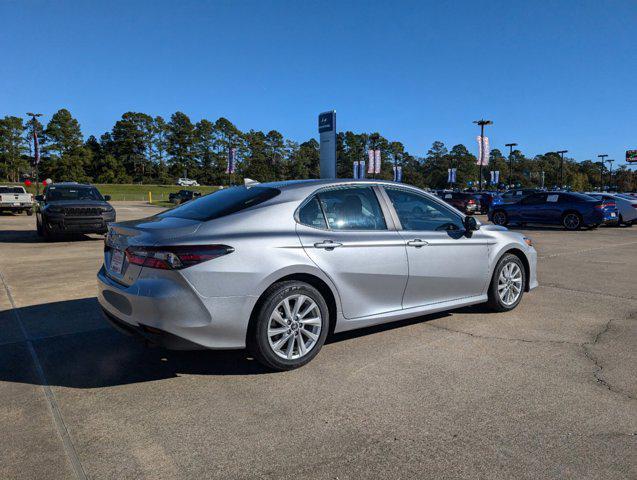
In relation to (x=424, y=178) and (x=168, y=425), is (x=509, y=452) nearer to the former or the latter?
(x=168, y=425)

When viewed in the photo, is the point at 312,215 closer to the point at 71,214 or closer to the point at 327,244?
the point at 327,244

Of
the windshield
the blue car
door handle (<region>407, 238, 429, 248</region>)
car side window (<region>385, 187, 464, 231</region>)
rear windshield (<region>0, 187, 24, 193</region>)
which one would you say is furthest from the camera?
rear windshield (<region>0, 187, 24, 193</region>)

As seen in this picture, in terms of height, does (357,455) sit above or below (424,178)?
below

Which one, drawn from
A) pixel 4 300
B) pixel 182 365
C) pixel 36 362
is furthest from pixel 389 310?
pixel 4 300

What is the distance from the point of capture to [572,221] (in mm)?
18625

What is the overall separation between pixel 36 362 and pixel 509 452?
364 centimetres

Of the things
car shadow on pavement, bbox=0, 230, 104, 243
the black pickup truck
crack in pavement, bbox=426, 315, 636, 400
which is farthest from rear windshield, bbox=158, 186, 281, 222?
car shadow on pavement, bbox=0, 230, 104, 243

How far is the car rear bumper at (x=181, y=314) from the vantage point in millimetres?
3391

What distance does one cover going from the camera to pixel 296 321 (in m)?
3.84

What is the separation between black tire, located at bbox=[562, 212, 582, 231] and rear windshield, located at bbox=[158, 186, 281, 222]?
56.8 feet

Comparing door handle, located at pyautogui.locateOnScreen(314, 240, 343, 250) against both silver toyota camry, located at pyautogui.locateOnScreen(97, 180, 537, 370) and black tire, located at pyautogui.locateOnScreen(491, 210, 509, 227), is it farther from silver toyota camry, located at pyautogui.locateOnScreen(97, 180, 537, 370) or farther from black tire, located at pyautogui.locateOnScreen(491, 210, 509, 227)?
black tire, located at pyautogui.locateOnScreen(491, 210, 509, 227)

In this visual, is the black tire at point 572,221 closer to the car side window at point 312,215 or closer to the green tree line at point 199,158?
the car side window at point 312,215

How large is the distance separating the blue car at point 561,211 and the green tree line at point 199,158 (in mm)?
62804

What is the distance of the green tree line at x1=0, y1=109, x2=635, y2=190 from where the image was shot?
95.9m
